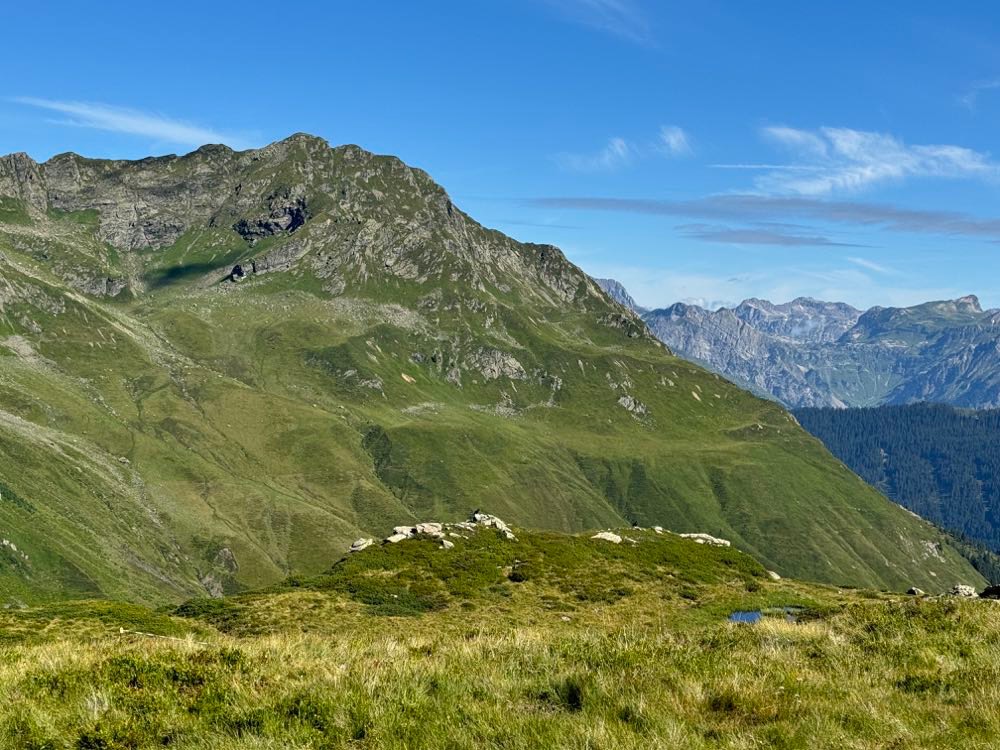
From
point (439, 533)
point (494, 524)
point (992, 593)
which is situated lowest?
point (439, 533)

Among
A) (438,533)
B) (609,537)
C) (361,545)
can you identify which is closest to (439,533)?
(438,533)

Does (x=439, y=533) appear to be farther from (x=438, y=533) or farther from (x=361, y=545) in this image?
(x=361, y=545)

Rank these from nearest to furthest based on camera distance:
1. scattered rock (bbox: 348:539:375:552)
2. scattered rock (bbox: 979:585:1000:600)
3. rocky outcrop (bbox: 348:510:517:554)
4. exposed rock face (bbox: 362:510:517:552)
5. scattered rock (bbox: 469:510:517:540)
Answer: scattered rock (bbox: 979:585:1000:600), scattered rock (bbox: 348:539:375:552), rocky outcrop (bbox: 348:510:517:554), exposed rock face (bbox: 362:510:517:552), scattered rock (bbox: 469:510:517:540)

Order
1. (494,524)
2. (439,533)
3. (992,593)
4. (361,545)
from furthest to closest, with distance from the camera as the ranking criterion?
(494,524) → (439,533) → (361,545) → (992,593)

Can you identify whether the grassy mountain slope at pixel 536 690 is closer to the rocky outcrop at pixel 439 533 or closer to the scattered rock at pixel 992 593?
the scattered rock at pixel 992 593

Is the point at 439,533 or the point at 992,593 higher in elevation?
the point at 992,593

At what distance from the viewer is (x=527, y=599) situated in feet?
150

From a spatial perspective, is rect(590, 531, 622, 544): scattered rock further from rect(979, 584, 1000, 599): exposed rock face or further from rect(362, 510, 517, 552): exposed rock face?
rect(979, 584, 1000, 599): exposed rock face

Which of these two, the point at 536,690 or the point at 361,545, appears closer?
the point at 536,690

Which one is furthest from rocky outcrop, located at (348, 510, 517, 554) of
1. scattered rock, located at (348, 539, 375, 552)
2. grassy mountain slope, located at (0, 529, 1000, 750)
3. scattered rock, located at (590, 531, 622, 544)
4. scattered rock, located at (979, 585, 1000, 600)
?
grassy mountain slope, located at (0, 529, 1000, 750)

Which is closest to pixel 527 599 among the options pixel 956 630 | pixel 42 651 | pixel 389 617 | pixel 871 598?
pixel 389 617

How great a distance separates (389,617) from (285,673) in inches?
1222

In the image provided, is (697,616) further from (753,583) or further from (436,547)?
(436,547)

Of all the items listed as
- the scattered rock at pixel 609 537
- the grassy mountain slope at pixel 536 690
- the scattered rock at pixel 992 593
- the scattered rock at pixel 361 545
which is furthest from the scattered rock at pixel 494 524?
the grassy mountain slope at pixel 536 690
